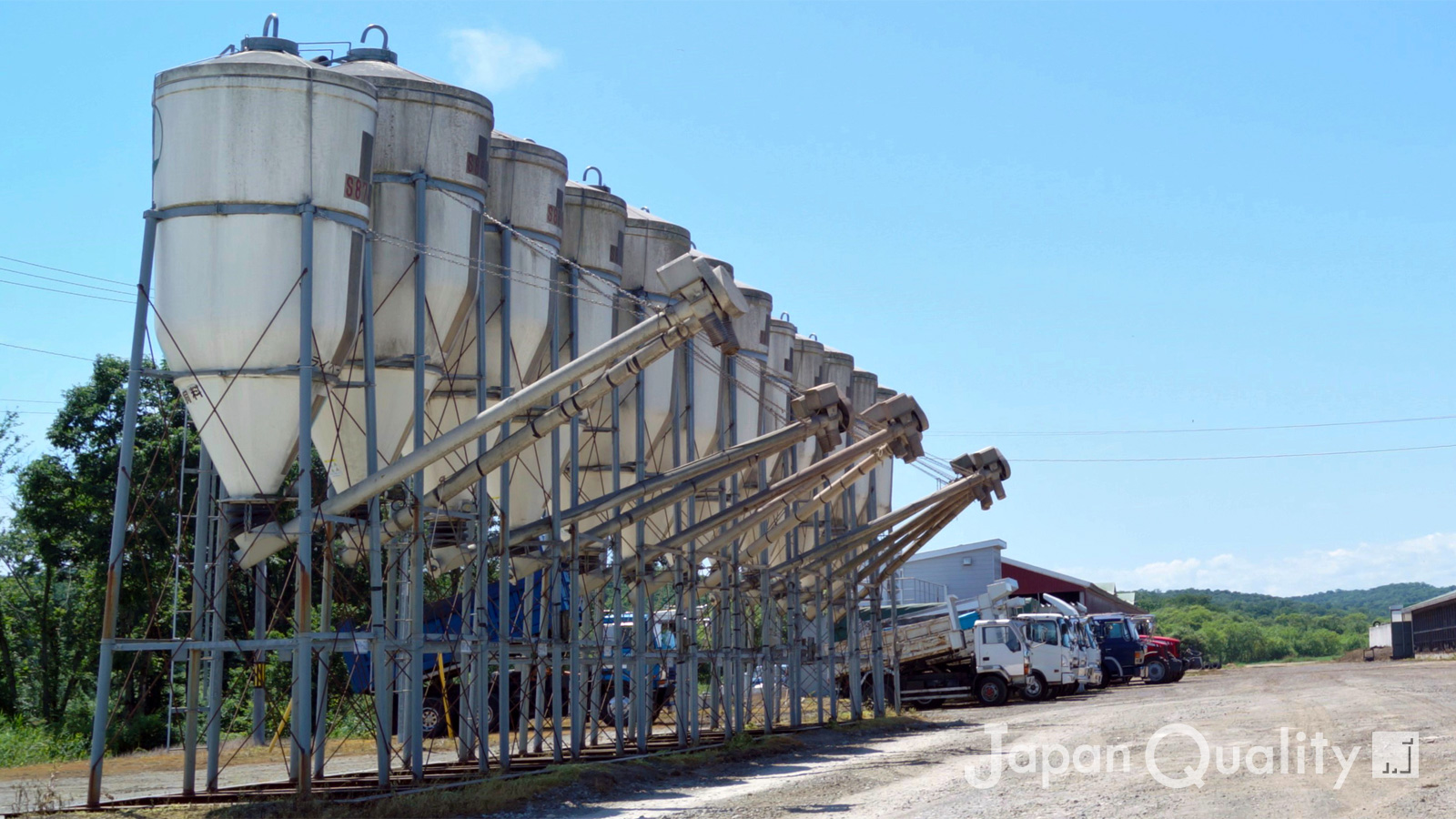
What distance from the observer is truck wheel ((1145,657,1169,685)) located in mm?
53625

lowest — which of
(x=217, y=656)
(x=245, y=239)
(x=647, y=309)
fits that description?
(x=217, y=656)

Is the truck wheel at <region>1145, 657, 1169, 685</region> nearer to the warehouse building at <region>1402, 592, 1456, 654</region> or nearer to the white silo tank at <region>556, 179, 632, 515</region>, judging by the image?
the warehouse building at <region>1402, 592, 1456, 654</region>

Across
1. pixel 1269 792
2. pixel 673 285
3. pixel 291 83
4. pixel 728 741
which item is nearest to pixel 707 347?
pixel 728 741

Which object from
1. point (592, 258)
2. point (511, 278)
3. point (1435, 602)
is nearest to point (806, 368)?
point (592, 258)

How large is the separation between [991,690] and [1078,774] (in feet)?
79.3

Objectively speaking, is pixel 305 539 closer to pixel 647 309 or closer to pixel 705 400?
pixel 647 309

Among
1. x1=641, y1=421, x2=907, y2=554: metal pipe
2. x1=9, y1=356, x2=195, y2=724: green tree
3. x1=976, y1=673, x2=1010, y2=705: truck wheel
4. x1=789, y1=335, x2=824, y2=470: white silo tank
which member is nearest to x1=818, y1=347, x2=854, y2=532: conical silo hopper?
x1=789, y1=335, x2=824, y2=470: white silo tank

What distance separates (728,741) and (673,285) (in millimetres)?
11005

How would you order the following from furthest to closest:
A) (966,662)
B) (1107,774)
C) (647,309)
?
(966,662)
(647,309)
(1107,774)

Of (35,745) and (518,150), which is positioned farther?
(35,745)

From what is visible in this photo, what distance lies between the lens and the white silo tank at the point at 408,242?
19.1 metres

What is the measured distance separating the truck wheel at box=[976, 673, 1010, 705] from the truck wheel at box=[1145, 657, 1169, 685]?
13903mm

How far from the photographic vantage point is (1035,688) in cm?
4281

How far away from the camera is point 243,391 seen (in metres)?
16.7
